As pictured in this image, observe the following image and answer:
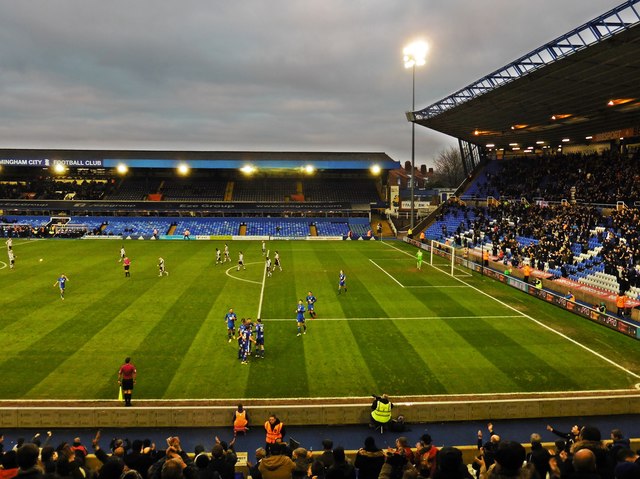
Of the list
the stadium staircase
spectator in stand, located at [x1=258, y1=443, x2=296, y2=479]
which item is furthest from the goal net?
the stadium staircase

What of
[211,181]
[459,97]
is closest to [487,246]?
[459,97]

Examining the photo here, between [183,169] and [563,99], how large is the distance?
186ft

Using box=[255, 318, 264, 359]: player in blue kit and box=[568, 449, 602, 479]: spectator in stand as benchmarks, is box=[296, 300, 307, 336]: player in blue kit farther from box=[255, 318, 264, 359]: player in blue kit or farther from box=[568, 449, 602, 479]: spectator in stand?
box=[568, 449, 602, 479]: spectator in stand

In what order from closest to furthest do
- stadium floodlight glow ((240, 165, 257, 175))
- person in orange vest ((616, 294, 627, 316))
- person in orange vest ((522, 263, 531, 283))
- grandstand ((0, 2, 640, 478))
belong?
grandstand ((0, 2, 640, 478))
person in orange vest ((616, 294, 627, 316))
person in orange vest ((522, 263, 531, 283))
stadium floodlight glow ((240, 165, 257, 175))

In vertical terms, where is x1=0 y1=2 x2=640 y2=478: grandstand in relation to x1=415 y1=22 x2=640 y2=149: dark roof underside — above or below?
below

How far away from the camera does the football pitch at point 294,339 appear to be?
50.2ft

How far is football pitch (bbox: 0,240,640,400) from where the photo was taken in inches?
602

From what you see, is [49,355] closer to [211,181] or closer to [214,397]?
[214,397]

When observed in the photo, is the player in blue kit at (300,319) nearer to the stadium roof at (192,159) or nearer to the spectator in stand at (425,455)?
the spectator in stand at (425,455)

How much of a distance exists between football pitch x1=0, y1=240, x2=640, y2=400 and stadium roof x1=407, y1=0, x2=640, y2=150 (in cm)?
1477

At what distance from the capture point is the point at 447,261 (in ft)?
141

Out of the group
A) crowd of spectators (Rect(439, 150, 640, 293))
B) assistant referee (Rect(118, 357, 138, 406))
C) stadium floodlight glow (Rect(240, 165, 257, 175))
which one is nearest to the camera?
assistant referee (Rect(118, 357, 138, 406))

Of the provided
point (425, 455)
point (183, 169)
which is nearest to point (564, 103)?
point (425, 455)

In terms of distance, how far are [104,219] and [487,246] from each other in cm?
5426
